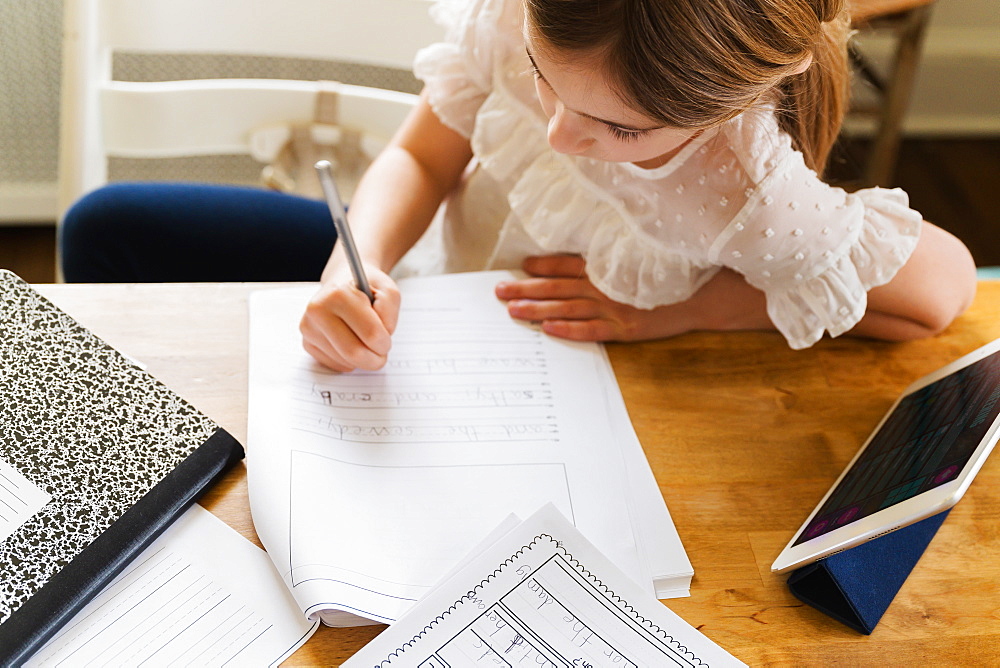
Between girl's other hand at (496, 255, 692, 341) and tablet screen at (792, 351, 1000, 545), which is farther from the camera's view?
girl's other hand at (496, 255, 692, 341)

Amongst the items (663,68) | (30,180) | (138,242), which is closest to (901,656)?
(663,68)

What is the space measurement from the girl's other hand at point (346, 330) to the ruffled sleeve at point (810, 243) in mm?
282

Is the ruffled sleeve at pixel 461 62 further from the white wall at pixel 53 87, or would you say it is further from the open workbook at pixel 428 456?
the white wall at pixel 53 87

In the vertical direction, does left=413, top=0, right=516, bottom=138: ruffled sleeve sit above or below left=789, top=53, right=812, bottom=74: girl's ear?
below

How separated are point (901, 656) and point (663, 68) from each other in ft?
1.32

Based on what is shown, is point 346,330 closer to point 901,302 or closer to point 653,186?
point 653,186

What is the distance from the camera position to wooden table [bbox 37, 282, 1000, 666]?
22.7 inches

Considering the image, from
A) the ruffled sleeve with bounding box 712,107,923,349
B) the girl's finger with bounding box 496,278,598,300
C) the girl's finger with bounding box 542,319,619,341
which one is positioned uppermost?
the ruffled sleeve with bounding box 712,107,923,349

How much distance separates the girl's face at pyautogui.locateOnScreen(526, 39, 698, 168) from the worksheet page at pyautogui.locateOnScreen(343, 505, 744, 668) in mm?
279

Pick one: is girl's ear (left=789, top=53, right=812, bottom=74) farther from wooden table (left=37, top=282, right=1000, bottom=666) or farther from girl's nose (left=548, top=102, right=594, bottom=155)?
wooden table (left=37, top=282, right=1000, bottom=666)

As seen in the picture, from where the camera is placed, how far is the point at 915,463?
604mm

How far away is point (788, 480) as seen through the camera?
68 centimetres

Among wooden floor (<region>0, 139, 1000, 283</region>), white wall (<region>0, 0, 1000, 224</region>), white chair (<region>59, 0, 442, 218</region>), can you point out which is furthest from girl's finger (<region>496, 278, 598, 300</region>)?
wooden floor (<region>0, 139, 1000, 283</region>)

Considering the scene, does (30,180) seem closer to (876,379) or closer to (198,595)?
(198,595)
